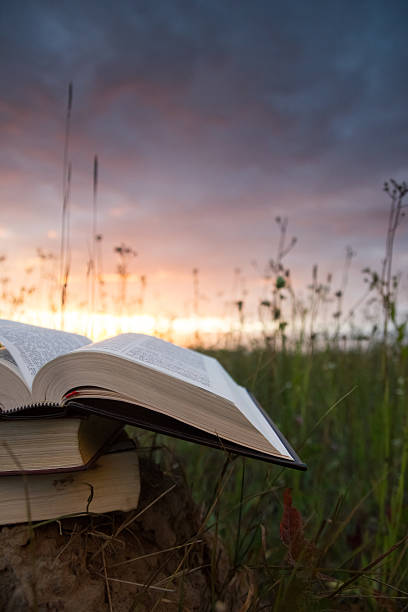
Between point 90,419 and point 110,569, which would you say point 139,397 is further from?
point 110,569

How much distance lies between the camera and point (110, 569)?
0.91m

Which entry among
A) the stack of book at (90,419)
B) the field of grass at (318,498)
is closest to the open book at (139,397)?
the stack of book at (90,419)

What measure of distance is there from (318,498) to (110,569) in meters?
1.07

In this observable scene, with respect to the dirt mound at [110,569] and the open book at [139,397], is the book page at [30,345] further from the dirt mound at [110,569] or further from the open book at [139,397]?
the dirt mound at [110,569]

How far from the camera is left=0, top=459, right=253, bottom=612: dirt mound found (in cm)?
81

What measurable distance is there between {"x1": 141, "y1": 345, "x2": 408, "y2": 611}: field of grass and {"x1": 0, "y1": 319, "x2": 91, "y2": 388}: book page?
0.46 meters

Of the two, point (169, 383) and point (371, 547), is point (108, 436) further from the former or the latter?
point (371, 547)

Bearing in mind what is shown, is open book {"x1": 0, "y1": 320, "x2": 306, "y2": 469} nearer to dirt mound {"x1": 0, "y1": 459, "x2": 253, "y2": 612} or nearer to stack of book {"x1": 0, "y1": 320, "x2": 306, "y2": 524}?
stack of book {"x1": 0, "y1": 320, "x2": 306, "y2": 524}

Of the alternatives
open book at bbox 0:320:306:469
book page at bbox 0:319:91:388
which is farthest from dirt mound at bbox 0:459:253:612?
book page at bbox 0:319:91:388

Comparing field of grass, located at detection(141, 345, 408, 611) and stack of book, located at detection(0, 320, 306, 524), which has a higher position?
stack of book, located at detection(0, 320, 306, 524)

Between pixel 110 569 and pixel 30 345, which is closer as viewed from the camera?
pixel 110 569

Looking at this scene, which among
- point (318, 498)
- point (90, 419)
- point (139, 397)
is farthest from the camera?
point (318, 498)

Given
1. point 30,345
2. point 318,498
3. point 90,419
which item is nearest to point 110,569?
point 90,419

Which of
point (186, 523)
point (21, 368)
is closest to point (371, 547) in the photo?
point (186, 523)
